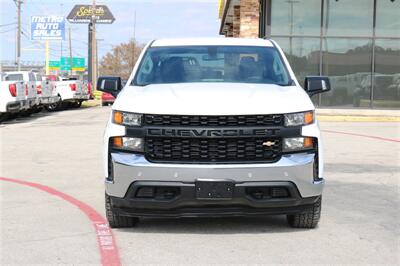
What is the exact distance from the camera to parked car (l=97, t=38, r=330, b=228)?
5008 mm

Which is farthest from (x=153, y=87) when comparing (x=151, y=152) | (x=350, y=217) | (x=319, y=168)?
(x=350, y=217)

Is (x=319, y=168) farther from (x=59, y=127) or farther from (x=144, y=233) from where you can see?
(x=59, y=127)

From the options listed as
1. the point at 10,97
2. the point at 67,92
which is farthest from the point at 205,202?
the point at 67,92

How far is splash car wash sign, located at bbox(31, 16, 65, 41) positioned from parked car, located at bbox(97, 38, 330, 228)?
59.7m

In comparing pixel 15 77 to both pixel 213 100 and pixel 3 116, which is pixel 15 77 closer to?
pixel 3 116

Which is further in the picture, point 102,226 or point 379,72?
point 379,72

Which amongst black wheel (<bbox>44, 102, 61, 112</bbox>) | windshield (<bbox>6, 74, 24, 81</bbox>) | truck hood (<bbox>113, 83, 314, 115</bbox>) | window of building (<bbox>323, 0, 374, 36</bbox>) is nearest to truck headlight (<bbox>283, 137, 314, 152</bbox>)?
truck hood (<bbox>113, 83, 314, 115</bbox>)

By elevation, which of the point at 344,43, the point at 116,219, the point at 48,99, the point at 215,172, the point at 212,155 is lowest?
the point at 116,219

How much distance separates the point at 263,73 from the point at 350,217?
5.93ft

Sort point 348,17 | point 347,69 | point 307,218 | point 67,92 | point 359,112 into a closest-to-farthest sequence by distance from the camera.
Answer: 1. point 307,218
2. point 359,112
3. point 347,69
4. point 348,17
5. point 67,92

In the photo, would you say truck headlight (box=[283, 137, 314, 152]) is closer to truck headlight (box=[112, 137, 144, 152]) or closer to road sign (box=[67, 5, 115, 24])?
truck headlight (box=[112, 137, 144, 152])

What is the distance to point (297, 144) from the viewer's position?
203 inches

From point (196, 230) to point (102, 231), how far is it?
3.00 feet

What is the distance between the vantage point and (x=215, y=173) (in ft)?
16.3
